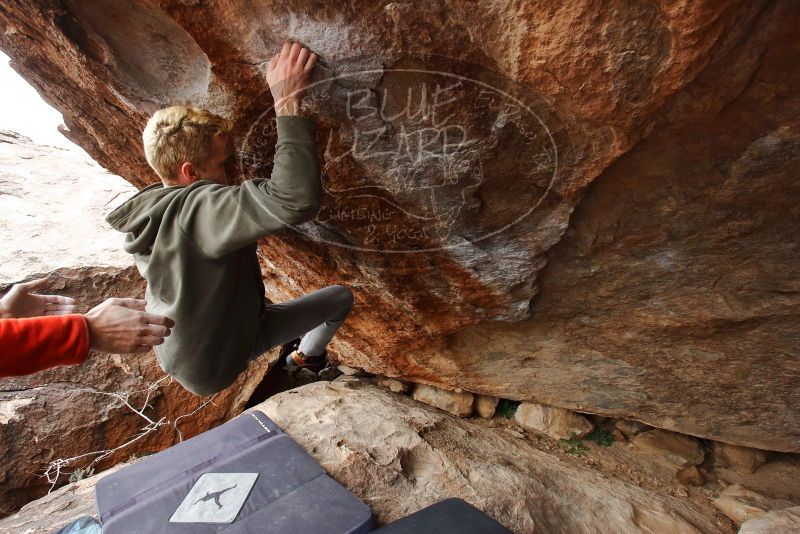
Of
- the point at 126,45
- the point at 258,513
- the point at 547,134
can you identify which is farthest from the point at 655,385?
the point at 126,45

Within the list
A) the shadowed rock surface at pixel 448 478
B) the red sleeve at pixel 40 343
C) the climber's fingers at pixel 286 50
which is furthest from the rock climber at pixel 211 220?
the shadowed rock surface at pixel 448 478

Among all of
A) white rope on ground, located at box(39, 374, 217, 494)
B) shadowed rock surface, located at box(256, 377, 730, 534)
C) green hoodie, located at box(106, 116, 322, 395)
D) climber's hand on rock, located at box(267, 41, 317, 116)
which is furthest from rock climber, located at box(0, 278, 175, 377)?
white rope on ground, located at box(39, 374, 217, 494)

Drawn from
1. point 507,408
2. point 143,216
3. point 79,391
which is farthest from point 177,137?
point 79,391

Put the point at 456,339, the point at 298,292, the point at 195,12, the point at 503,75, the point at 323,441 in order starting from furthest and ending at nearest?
1. the point at 298,292
2. the point at 456,339
3. the point at 323,441
4. the point at 195,12
5. the point at 503,75

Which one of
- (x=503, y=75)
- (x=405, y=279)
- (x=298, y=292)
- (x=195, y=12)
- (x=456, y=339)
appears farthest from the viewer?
(x=298, y=292)

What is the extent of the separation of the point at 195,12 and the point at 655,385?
297 centimetres

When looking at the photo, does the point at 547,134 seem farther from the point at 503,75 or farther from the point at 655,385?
the point at 655,385

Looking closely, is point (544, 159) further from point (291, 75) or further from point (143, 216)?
point (143, 216)

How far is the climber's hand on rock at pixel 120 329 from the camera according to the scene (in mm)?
1452

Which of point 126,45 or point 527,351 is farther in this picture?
point 527,351

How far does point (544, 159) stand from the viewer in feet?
5.62

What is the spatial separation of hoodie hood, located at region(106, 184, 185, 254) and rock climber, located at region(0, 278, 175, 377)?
0.23m

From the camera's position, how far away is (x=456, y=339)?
309 cm

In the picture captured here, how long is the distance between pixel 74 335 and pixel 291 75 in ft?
3.62
